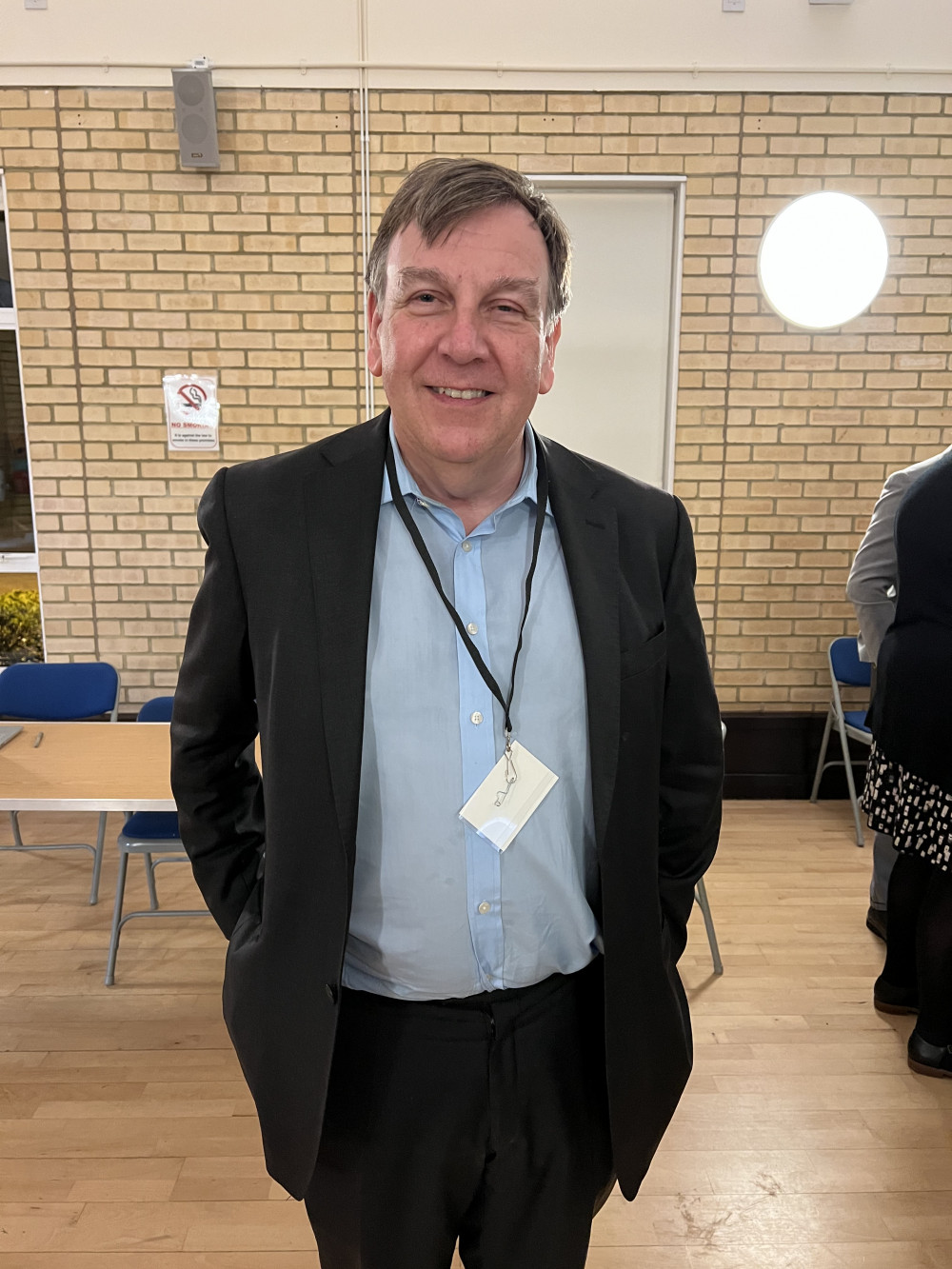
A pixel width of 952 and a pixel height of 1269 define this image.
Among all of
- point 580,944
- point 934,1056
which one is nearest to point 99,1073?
point 580,944

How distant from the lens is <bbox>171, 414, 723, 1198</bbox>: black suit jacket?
112 cm

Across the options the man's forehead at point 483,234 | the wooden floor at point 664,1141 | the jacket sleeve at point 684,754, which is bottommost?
the wooden floor at point 664,1141

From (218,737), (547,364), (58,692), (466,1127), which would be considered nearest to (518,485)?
(547,364)

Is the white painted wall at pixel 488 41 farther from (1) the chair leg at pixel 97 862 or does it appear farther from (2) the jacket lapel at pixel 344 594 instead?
(2) the jacket lapel at pixel 344 594

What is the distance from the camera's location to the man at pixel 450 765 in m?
1.13

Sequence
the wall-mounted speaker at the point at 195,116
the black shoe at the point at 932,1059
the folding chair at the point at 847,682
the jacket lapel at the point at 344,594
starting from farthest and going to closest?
the folding chair at the point at 847,682 < the wall-mounted speaker at the point at 195,116 < the black shoe at the point at 932,1059 < the jacket lapel at the point at 344,594

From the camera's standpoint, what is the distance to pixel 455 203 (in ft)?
3.61

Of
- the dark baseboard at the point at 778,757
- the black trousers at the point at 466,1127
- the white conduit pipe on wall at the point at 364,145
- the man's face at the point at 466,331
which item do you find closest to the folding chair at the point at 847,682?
the dark baseboard at the point at 778,757

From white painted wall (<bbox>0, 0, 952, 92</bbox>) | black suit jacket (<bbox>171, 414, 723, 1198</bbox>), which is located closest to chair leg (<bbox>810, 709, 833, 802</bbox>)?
white painted wall (<bbox>0, 0, 952, 92</bbox>)

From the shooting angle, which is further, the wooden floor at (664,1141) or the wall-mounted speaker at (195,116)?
the wall-mounted speaker at (195,116)

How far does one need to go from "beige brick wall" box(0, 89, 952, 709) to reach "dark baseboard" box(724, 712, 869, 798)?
0.19 meters

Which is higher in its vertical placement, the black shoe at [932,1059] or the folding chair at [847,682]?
the folding chair at [847,682]

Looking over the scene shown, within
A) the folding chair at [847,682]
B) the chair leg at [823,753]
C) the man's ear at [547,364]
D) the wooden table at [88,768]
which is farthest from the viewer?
the chair leg at [823,753]

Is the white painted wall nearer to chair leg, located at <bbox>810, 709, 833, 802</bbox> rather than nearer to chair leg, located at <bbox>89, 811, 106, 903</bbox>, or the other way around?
chair leg, located at <bbox>810, 709, 833, 802</bbox>
